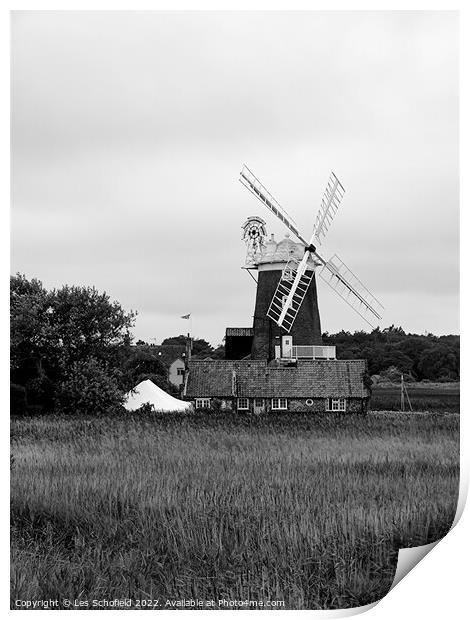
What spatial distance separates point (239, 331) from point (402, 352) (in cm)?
144

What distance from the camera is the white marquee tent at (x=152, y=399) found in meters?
6.66

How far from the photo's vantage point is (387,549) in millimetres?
4684

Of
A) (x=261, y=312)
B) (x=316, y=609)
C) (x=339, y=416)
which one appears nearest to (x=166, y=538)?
(x=316, y=609)

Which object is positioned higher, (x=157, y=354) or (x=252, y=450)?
(x=157, y=354)

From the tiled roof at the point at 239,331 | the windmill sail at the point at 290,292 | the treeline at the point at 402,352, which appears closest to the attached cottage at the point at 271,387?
the treeline at the point at 402,352

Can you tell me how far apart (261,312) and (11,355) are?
3135mm

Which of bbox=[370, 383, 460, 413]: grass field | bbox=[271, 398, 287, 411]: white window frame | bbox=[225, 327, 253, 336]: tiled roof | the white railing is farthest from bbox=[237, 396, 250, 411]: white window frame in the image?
bbox=[370, 383, 460, 413]: grass field

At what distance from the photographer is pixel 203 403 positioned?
7984 millimetres

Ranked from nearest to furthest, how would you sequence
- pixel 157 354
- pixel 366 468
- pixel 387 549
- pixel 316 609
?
pixel 316 609 < pixel 387 549 < pixel 366 468 < pixel 157 354

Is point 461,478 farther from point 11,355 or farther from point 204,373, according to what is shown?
point 204,373

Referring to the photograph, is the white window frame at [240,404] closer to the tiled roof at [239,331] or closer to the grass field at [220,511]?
the tiled roof at [239,331]

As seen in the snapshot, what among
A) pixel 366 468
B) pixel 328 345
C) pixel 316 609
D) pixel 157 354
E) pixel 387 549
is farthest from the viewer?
pixel 328 345

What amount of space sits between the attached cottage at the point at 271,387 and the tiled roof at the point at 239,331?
0.39m

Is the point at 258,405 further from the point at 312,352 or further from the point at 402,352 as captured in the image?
the point at 402,352
